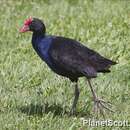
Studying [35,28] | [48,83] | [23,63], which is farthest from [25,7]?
[35,28]

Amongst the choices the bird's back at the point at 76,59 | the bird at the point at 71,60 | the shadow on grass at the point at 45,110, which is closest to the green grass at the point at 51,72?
the shadow on grass at the point at 45,110

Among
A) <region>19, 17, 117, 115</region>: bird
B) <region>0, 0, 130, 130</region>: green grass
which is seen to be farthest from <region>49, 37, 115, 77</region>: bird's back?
<region>0, 0, 130, 130</region>: green grass

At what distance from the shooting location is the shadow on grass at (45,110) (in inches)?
302

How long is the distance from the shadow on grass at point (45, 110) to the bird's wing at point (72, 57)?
0.57 meters

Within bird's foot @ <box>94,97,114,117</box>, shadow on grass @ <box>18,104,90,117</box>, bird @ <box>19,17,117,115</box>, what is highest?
bird @ <box>19,17,117,115</box>

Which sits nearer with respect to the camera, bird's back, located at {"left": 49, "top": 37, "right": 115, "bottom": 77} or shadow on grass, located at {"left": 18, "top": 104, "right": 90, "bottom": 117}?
bird's back, located at {"left": 49, "top": 37, "right": 115, "bottom": 77}

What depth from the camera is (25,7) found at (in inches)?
534

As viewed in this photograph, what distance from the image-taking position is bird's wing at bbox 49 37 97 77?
748cm

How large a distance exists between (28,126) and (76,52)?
3.69 feet

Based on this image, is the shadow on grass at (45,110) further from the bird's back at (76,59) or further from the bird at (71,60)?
the bird's back at (76,59)

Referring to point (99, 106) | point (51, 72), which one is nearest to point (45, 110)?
point (99, 106)

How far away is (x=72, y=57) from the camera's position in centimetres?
754

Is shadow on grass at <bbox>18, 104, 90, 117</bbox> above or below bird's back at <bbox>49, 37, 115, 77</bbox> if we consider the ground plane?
below

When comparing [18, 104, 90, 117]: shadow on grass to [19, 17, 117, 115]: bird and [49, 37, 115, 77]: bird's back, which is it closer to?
[19, 17, 117, 115]: bird
